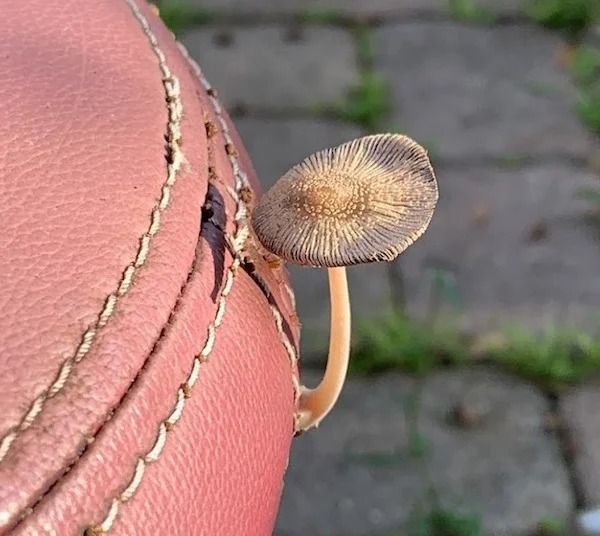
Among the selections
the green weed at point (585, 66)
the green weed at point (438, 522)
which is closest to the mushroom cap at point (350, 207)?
the green weed at point (438, 522)

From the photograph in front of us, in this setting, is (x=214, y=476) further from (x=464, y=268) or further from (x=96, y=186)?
(x=464, y=268)

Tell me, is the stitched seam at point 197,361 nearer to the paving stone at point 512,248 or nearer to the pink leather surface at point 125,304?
the pink leather surface at point 125,304

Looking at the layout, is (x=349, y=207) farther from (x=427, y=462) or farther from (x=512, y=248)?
(x=512, y=248)

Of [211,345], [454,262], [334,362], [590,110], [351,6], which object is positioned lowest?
[454,262]

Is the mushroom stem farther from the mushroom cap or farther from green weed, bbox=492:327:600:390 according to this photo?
green weed, bbox=492:327:600:390

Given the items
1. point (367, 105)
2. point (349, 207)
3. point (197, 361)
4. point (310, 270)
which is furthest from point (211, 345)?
point (367, 105)

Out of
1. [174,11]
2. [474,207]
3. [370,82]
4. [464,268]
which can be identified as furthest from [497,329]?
[174,11]

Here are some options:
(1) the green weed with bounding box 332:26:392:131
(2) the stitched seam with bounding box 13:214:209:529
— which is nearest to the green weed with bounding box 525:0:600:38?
(1) the green weed with bounding box 332:26:392:131
